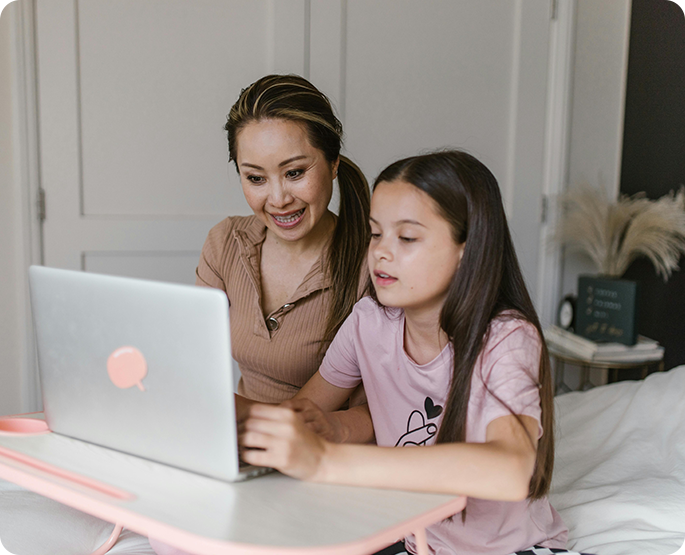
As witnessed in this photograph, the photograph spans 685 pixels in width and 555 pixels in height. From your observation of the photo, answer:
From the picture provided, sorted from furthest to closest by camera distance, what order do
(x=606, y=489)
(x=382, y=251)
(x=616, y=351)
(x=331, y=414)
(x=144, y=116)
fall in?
1. (x=616, y=351)
2. (x=144, y=116)
3. (x=606, y=489)
4. (x=331, y=414)
5. (x=382, y=251)

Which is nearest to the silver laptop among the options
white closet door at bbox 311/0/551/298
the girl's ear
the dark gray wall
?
the girl's ear

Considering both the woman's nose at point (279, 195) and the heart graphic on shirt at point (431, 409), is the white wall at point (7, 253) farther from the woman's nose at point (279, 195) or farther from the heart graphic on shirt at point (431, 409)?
the heart graphic on shirt at point (431, 409)

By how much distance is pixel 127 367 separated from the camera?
0.78m

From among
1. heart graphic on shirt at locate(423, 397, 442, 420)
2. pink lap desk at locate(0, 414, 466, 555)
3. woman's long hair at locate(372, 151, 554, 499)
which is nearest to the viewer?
pink lap desk at locate(0, 414, 466, 555)

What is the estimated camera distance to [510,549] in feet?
3.39

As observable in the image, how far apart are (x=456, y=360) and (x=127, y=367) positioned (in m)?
0.47

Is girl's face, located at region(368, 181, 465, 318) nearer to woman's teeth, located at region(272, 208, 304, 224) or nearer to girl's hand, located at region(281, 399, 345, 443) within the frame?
girl's hand, located at region(281, 399, 345, 443)

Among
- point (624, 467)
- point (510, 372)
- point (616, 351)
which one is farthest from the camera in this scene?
point (616, 351)

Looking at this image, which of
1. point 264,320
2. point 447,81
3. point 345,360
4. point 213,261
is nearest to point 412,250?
point 345,360

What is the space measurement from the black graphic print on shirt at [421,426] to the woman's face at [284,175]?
1.58ft

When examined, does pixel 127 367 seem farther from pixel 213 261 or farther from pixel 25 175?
pixel 25 175

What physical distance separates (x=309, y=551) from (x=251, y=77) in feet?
6.60

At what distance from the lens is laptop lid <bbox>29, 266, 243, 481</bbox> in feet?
2.31

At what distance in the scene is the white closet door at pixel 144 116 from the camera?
2.10 metres
